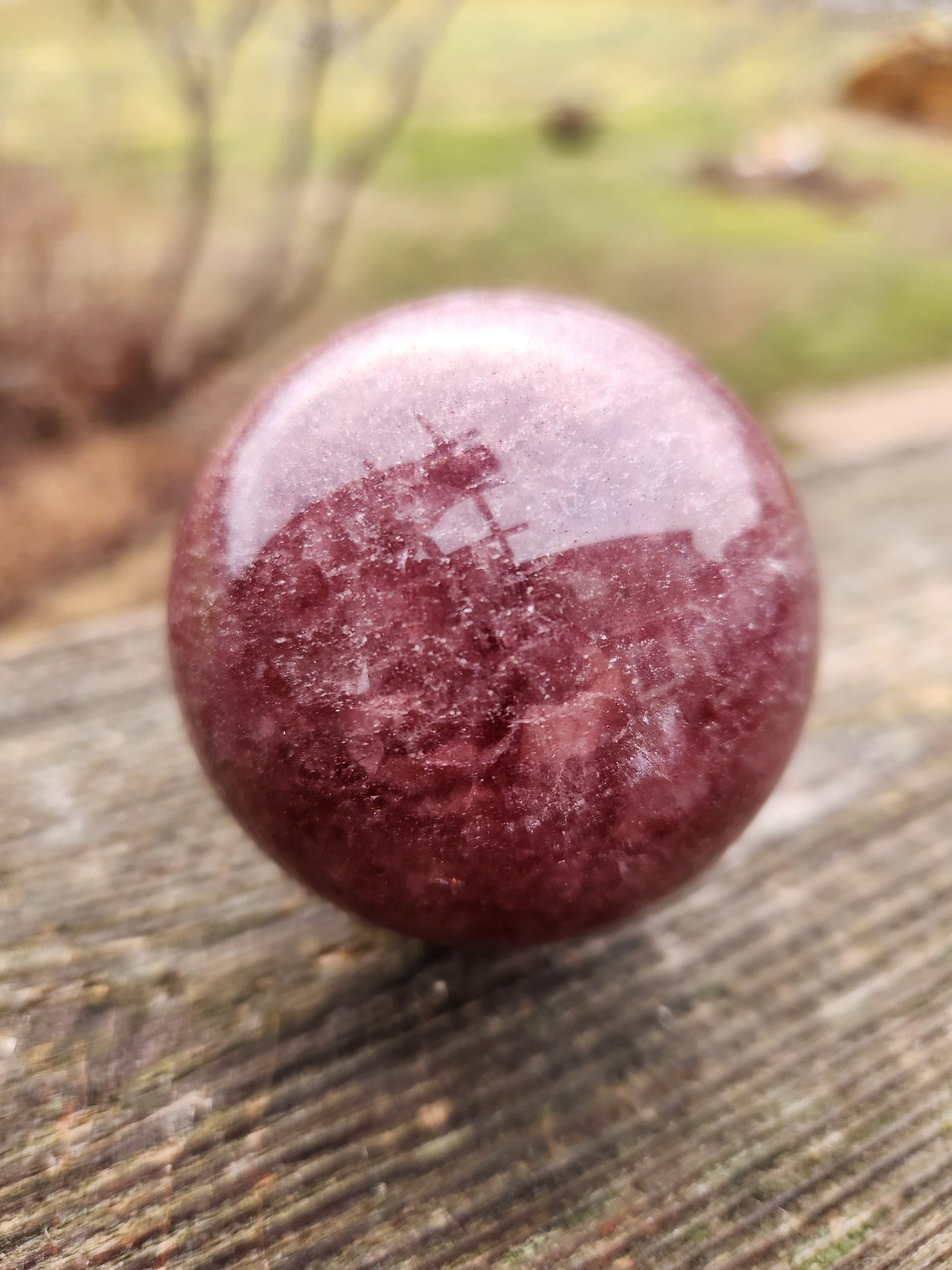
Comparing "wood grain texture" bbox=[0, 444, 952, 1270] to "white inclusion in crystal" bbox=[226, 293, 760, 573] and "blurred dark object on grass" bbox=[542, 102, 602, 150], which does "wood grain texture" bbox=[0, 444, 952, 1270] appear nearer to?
"white inclusion in crystal" bbox=[226, 293, 760, 573]

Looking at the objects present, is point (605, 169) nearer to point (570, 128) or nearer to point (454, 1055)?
point (570, 128)

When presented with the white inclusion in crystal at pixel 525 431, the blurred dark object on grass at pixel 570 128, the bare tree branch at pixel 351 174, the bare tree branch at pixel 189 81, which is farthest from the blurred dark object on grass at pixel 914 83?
the white inclusion in crystal at pixel 525 431

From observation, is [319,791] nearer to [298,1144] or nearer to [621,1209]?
[298,1144]

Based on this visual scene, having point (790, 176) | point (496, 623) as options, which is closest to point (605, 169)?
point (790, 176)

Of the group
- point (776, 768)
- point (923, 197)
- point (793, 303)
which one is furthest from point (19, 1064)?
point (923, 197)

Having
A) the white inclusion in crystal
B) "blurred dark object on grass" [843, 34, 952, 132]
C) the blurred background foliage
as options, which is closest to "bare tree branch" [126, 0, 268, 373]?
the blurred background foliage

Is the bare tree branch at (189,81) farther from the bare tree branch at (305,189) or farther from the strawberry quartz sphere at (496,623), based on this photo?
the strawberry quartz sphere at (496,623)
